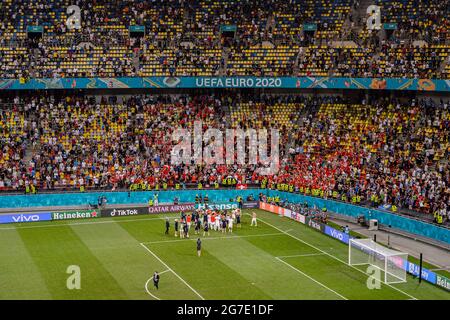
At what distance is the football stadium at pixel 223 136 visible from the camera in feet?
139

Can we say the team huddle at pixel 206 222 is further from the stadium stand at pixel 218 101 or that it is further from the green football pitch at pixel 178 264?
the stadium stand at pixel 218 101

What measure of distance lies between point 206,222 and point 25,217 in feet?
47.0

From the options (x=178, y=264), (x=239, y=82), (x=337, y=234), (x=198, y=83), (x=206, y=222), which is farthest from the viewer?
(x=198, y=83)

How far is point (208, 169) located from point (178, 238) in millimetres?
15246

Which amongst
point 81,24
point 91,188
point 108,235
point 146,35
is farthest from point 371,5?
point 108,235

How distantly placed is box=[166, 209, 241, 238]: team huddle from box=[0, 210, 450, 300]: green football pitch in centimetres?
77

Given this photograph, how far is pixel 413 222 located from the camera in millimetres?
45031

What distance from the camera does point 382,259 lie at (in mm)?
35281

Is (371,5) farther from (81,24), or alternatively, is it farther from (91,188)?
(91,188)

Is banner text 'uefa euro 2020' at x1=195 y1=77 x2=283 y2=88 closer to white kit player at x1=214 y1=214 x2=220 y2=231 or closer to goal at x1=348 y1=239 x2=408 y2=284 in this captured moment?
white kit player at x1=214 y1=214 x2=220 y2=231

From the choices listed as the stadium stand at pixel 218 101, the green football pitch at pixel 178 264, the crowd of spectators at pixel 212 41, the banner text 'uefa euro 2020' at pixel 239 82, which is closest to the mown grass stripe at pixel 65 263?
the green football pitch at pixel 178 264

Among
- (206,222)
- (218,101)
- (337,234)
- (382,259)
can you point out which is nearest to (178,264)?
(206,222)

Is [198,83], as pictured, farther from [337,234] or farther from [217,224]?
[337,234]

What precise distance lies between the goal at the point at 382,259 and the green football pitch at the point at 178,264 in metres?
0.70
